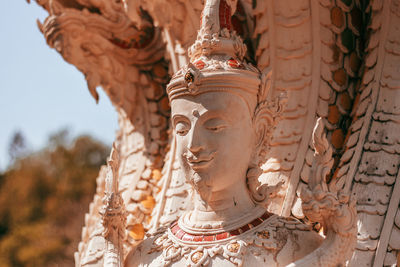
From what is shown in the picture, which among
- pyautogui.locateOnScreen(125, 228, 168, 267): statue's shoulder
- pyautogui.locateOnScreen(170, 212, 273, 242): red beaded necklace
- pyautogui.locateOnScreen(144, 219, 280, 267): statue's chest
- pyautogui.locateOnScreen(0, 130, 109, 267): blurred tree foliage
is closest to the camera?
pyautogui.locateOnScreen(144, 219, 280, 267): statue's chest

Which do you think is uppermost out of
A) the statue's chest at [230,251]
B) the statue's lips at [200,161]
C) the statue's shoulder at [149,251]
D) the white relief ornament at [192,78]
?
the white relief ornament at [192,78]

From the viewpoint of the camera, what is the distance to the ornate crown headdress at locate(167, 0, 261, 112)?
9.13 feet

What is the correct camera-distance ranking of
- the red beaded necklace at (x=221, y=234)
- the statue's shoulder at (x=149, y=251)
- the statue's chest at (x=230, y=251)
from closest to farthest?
the statue's chest at (x=230, y=251), the red beaded necklace at (x=221, y=234), the statue's shoulder at (x=149, y=251)

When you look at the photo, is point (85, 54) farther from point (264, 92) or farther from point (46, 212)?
point (46, 212)

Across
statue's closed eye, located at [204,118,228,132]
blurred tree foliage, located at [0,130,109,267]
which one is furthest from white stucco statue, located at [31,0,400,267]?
blurred tree foliage, located at [0,130,109,267]

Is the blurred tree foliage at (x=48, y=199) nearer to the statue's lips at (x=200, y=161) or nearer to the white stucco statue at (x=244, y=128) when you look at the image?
the white stucco statue at (x=244, y=128)

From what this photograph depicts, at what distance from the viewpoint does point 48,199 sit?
19.1 metres

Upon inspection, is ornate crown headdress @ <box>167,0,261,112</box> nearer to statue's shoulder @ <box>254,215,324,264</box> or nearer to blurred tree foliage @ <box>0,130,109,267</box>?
statue's shoulder @ <box>254,215,324,264</box>

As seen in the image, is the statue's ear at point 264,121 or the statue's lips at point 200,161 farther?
the statue's ear at point 264,121

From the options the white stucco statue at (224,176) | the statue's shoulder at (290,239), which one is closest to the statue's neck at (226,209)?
the white stucco statue at (224,176)

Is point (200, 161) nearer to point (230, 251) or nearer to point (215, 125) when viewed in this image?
point (215, 125)

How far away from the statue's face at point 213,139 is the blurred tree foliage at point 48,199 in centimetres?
1255

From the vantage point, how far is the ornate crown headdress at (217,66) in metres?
2.78

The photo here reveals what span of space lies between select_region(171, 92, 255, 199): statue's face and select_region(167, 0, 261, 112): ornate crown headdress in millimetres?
49
